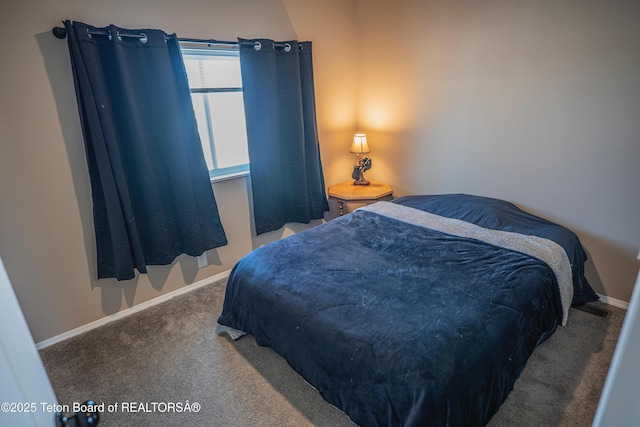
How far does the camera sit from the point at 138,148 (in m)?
2.19

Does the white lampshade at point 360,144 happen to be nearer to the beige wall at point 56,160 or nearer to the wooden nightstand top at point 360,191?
the wooden nightstand top at point 360,191

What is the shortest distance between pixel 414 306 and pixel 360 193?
1766 millimetres

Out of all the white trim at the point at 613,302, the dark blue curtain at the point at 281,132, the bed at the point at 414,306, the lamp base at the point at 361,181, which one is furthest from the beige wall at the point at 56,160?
the white trim at the point at 613,302

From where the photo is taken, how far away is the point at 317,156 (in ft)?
10.4

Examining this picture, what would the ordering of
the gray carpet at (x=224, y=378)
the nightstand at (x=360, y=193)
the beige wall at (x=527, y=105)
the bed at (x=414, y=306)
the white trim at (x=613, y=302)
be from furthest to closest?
the nightstand at (x=360, y=193) < the white trim at (x=613, y=302) < the beige wall at (x=527, y=105) < the gray carpet at (x=224, y=378) < the bed at (x=414, y=306)

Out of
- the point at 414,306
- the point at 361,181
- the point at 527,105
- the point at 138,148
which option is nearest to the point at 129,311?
the point at 138,148

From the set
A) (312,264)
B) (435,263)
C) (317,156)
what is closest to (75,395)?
(312,264)

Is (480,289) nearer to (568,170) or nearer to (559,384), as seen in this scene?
(559,384)

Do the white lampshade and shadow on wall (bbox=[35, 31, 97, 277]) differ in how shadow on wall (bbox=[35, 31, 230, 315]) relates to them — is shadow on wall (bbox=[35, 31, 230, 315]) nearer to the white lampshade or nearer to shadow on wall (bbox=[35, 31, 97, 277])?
shadow on wall (bbox=[35, 31, 97, 277])

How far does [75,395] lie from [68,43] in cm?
191

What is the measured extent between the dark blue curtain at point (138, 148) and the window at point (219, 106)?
0.84 feet

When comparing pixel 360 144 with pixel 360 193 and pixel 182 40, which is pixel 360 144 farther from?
pixel 182 40

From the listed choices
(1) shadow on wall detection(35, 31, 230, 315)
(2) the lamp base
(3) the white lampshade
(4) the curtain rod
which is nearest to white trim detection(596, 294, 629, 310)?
(2) the lamp base

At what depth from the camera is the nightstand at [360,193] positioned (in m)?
3.15
